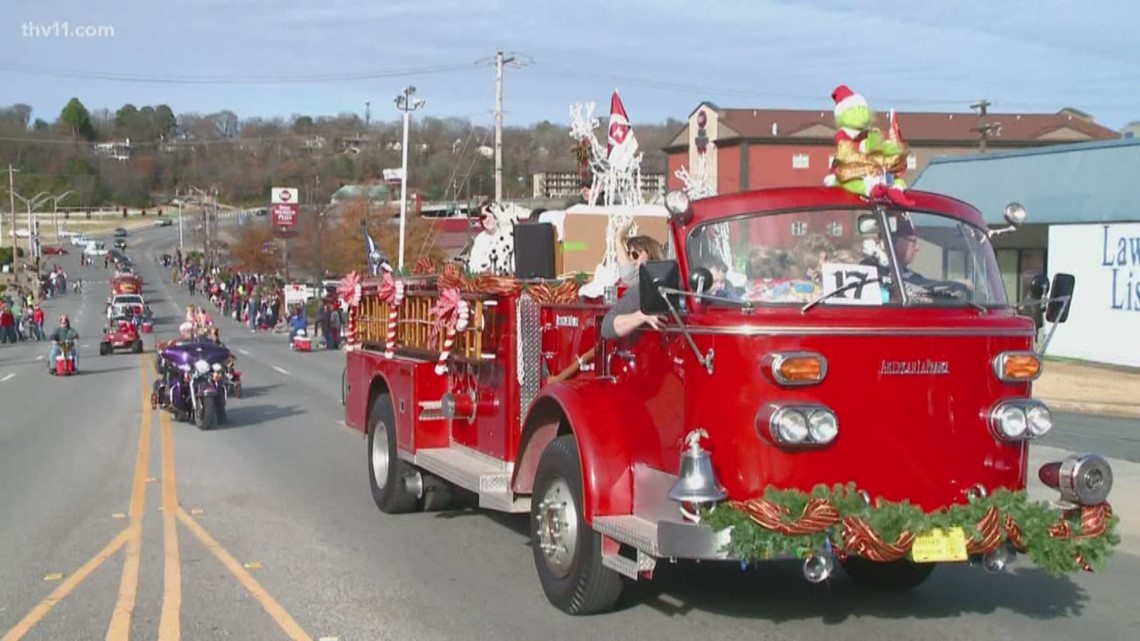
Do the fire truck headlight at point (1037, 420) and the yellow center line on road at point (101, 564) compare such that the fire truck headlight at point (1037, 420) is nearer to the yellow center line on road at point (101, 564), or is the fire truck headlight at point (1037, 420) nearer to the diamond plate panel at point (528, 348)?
the diamond plate panel at point (528, 348)

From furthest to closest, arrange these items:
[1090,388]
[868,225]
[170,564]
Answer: [1090,388]
[170,564]
[868,225]

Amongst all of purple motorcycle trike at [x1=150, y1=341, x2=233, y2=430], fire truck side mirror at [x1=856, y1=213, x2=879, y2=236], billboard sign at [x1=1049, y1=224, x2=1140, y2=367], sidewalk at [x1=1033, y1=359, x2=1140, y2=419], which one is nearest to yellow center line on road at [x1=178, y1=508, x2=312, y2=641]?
fire truck side mirror at [x1=856, y1=213, x2=879, y2=236]

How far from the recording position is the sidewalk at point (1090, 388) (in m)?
19.7

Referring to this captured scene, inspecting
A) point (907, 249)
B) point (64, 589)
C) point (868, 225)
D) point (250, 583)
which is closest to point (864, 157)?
point (868, 225)

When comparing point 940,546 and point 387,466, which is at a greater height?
point 940,546

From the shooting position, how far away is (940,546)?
6043 mm

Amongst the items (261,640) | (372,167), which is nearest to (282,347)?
(261,640)

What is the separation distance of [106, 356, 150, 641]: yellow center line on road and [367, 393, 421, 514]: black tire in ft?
6.64

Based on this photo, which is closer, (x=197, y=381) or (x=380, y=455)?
(x=380, y=455)

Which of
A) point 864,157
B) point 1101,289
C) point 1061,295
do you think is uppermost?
point 864,157

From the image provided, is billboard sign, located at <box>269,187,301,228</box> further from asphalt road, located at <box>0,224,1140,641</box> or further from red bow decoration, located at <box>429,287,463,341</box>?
red bow decoration, located at <box>429,287,463,341</box>

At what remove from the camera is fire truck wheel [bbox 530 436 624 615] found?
22.9ft

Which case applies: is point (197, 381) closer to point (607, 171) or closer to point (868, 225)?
point (607, 171)

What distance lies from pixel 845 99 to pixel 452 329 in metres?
3.55
